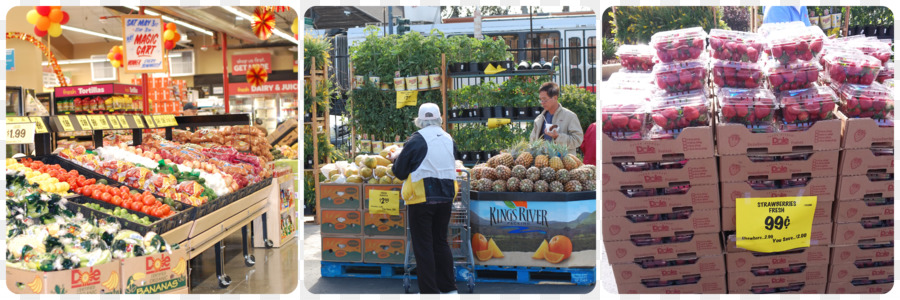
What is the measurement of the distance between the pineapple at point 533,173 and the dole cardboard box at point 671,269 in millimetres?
878

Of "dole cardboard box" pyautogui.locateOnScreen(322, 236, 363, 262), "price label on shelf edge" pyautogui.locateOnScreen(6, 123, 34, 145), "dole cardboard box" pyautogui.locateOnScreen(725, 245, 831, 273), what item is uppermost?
"price label on shelf edge" pyautogui.locateOnScreen(6, 123, 34, 145)

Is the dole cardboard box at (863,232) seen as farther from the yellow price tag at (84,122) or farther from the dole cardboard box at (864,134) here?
the yellow price tag at (84,122)

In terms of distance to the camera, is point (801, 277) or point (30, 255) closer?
point (30, 255)

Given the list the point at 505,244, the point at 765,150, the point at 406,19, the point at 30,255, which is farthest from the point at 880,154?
the point at 406,19

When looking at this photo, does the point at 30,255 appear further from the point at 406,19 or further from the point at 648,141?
the point at 406,19

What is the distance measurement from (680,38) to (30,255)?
313cm

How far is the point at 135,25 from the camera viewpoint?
29.5 ft

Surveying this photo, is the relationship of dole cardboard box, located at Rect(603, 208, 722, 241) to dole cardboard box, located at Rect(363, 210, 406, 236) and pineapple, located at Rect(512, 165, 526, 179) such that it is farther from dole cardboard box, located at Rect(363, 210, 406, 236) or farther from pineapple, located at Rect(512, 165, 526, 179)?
dole cardboard box, located at Rect(363, 210, 406, 236)

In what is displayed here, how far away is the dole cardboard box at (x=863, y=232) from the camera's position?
3.45m

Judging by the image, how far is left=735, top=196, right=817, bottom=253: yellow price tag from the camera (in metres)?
3.35

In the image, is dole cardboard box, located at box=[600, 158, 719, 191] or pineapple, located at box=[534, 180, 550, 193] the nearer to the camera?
dole cardboard box, located at box=[600, 158, 719, 191]

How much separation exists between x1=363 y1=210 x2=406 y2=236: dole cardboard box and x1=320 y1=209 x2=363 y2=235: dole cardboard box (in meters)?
0.05

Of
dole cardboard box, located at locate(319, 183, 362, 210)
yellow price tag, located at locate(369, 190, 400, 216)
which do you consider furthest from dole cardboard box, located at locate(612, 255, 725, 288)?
dole cardboard box, located at locate(319, 183, 362, 210)

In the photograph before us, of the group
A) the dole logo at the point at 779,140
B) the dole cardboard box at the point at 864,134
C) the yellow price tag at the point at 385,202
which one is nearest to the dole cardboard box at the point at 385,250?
the yellow price tag at the point at 385,202
